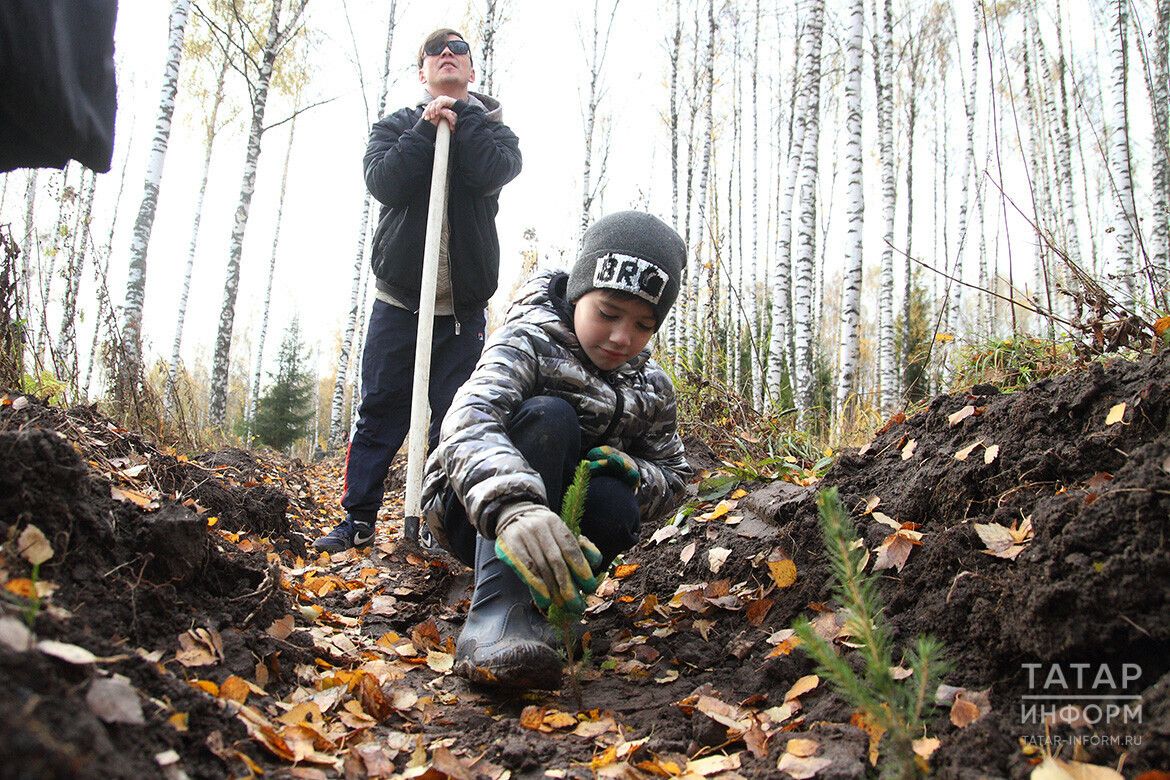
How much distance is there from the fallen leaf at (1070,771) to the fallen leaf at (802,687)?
521 mm

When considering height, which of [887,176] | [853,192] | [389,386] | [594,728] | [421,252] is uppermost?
[887,176]

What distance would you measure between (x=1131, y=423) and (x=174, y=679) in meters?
2.04

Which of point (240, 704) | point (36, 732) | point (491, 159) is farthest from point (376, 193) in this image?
point (36, 732)

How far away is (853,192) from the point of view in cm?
723

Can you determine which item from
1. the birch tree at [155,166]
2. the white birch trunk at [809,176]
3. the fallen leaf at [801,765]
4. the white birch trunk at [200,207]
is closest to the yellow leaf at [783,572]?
the fallen leaf at [801,765]

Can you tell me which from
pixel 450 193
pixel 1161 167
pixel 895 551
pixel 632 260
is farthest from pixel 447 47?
pixel 1161 167

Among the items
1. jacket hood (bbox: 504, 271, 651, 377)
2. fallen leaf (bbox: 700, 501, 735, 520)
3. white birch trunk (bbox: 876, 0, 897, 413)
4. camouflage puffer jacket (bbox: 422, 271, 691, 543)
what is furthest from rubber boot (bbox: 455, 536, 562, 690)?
white birch trunk (bbox: 876, 0, 897, 413)

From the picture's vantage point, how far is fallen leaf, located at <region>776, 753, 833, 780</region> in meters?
1.19

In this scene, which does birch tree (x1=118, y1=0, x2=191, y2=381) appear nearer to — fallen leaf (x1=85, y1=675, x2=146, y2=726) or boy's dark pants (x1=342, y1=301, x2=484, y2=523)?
boy's dark pants (x1=342, y1=301, x2=484, y2=523)

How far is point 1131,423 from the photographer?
5.37 ft

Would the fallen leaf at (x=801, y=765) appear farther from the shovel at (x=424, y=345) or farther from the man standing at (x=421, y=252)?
the man standing at (x=421, y=252)

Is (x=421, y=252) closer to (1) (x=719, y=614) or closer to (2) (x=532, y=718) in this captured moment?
(1) (x=719, y=614)

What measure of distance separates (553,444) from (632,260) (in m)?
0.55

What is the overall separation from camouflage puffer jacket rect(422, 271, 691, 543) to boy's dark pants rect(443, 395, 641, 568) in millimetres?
55
